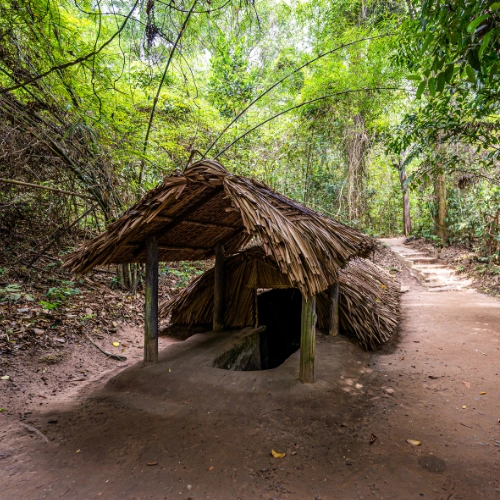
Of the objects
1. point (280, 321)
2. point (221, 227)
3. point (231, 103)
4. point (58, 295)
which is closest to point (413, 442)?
point (221, 227)

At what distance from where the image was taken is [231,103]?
24.6 ft

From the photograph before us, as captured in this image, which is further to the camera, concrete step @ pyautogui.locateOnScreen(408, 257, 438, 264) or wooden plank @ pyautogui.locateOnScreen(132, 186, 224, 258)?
concrete step @ pyautogui.locateOnScreen(408, 257, 438, 264)

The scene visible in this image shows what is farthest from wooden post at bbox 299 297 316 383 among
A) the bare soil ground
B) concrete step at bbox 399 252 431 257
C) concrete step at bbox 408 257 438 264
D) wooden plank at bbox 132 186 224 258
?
concrete step at bbox 399 252 431 257

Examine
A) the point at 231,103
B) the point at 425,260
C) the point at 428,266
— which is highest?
the point at 231,103

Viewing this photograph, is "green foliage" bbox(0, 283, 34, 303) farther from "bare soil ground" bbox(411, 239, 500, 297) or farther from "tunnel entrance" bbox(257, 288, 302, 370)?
"bare soil ground" bbox(411, 239, 500, 297)

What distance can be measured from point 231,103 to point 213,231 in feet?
15.9

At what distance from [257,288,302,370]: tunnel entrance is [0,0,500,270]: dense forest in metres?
2.93

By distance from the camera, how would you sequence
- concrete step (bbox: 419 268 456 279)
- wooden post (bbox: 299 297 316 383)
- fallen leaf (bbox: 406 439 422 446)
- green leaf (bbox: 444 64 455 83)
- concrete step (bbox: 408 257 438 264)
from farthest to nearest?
concrete step (bbox: 408 257 438 264) < concrete step (bbox: 419 268 456 279) < wooden post (bbox: 299 297 316 383) < fallen leaf (bbox: 406 439 422 446) < green leaf (bbox: 444 64 455 83)

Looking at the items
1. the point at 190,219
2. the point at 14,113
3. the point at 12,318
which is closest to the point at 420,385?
the point at 190,219

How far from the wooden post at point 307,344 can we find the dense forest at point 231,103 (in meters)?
1.79

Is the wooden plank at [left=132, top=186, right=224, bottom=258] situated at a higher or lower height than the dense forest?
lower

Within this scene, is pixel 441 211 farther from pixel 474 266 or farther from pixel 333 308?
pixel 333 308

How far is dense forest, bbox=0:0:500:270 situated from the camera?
9.71 feet

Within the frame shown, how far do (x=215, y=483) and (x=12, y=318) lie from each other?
3.22m
